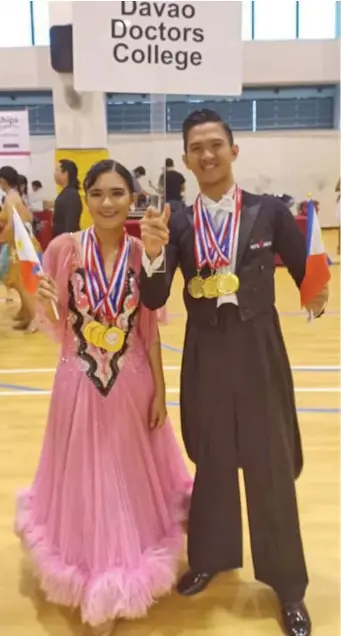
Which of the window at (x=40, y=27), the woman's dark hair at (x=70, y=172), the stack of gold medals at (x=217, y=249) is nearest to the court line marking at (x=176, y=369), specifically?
the woman's dark hair at (x=70, y=172)

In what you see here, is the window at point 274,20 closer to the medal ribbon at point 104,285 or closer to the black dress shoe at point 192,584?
the medal ribbon at point 104,285

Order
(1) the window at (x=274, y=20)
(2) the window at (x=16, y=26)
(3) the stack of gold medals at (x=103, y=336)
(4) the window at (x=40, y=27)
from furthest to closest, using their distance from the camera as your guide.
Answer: (1) the window at (x=274, y=20) < (4) the window at (x=40, y=27) < (2) the window at (x=16, y=26) < (3) the stack of gold medals at (x=103, y=336)

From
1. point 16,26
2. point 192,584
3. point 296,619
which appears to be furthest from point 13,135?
point 296,619

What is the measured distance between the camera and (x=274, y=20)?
595 inches

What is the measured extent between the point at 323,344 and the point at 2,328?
9.61ft

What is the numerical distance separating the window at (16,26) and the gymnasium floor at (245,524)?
30.6 ft

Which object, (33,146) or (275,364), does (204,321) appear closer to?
(275,364)

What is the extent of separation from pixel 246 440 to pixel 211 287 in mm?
504

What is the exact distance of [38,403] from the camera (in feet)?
14.2

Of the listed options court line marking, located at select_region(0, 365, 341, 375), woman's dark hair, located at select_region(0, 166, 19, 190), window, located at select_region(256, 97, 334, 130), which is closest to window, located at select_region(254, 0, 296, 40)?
window, located at select_region(256, 97, 334, 130)

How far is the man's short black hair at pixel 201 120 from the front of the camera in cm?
204

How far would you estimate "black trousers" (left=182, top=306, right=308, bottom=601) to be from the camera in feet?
7.00

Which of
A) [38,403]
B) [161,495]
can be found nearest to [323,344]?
[38,403]

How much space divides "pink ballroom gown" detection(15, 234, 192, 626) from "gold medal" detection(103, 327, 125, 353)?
1.2 inches
